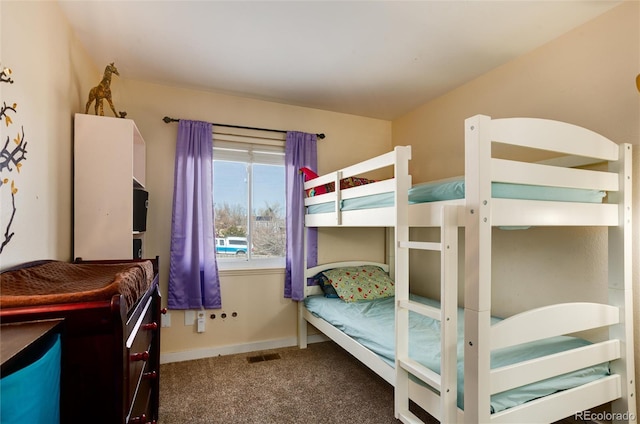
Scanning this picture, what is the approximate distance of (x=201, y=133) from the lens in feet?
9.21

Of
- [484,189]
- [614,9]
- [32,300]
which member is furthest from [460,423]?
[614,9]

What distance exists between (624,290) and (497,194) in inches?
39.6

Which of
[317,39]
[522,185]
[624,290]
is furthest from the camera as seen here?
[317,39]

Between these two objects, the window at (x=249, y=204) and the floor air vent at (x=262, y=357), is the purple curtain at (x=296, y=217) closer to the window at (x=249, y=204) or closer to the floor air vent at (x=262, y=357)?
the window at (x=249, y=204)

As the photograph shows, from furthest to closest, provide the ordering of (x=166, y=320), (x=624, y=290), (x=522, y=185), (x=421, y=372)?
(x=166, y=320)
(x=624, y=290)
(x=421, y=372)
(x=522, y=185)

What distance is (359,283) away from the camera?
2.91 metres

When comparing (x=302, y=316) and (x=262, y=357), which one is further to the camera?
(x=302, y=316)

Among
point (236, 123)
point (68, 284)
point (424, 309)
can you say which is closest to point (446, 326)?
point (424, 309)

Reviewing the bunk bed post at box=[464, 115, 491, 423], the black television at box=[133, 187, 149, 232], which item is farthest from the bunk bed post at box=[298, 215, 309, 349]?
the bunk bed post at box=[464, 115, 491, 423]

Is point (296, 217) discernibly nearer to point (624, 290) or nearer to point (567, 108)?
point (567, 108)

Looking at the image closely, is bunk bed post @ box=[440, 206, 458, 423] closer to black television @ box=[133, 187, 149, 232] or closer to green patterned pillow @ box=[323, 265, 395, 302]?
green patterned pillow @ box=[323, 265, 395, 302]

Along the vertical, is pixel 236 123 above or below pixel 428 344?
above

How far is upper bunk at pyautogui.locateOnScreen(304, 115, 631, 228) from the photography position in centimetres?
127

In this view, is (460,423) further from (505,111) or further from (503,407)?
(505,111)
